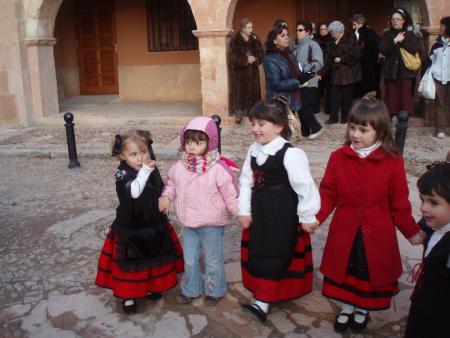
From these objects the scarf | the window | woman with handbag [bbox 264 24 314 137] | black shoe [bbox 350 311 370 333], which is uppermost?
the window

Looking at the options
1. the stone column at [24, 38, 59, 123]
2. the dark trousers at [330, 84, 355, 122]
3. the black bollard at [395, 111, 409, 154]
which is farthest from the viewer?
the stone column at [24, 38, 59, 123]

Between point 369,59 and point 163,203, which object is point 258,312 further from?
point 369,59

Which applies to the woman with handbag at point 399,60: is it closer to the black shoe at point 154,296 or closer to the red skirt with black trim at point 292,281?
the red skirt with black trim at point 292,281

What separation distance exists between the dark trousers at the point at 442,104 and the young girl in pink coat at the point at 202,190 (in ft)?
17.6

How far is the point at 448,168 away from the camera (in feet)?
7.59

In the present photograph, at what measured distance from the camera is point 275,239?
9.80 ft

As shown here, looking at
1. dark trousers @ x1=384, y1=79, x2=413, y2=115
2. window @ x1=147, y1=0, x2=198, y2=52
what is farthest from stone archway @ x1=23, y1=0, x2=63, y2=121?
dark trousers @ x1=384, y1=79, x2=413, y2=115

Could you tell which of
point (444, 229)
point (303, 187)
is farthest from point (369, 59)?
point (444, 229)

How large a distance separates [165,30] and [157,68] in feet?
2.88

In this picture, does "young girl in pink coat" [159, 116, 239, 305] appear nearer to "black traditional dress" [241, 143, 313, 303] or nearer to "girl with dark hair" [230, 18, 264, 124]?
"black traditional dress" [241, 143, 313, 303]

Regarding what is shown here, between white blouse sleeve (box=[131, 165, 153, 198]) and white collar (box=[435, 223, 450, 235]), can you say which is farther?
white blouse sleeve (box=[131, 165, 153, 198])

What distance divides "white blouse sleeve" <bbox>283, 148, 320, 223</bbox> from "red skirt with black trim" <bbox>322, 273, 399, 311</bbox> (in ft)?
1.36

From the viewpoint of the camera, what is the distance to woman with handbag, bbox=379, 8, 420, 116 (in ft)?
25.4

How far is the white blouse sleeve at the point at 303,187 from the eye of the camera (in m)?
2.87
